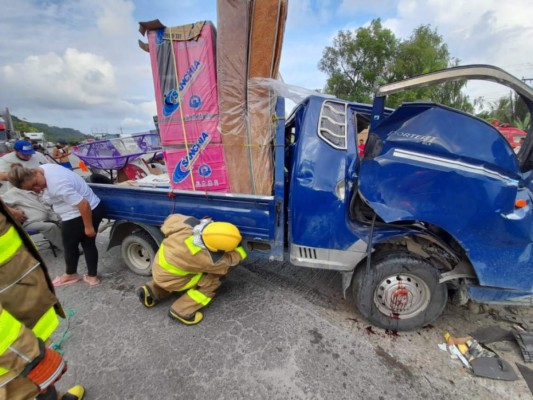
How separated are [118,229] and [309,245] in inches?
93.8

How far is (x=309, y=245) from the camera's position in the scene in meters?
2.31

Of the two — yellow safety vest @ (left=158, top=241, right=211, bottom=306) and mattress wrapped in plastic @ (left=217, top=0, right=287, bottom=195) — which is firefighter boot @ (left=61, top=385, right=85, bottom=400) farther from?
mattress wrapped in plastic @ (left=217, top=0, right=287, bottom=195)

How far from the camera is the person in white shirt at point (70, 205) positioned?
2555mm

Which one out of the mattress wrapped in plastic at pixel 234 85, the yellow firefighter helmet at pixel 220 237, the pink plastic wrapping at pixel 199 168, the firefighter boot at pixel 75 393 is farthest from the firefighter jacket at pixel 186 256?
the firefighter boot at pixel 75 393

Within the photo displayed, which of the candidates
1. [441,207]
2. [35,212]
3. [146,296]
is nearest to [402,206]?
[441,207]

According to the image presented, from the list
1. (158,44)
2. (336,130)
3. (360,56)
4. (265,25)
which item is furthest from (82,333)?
(360,56)

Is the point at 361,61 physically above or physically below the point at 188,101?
above

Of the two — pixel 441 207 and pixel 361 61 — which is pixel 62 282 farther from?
pixel 361 61

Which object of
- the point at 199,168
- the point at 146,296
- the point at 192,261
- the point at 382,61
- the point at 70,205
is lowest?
the point at 146,296

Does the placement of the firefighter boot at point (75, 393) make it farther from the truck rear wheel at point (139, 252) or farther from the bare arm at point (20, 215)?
the bare arm at point (20, 215)

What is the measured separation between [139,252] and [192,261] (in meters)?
1.41

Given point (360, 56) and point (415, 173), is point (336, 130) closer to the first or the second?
point (415, 173)

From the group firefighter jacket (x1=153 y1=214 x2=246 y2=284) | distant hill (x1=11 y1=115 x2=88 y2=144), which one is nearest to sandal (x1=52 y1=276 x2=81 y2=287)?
firefighter jacket (x1=153 y1=214 x2=246 y2=284)

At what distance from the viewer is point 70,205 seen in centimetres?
279
